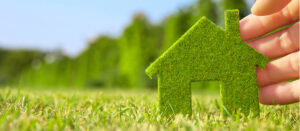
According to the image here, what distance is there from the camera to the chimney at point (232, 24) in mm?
1884

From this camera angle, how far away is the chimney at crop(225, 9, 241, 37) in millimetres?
1884

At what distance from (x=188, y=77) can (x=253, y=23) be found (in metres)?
0.94

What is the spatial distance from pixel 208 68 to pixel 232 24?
467 millimetres

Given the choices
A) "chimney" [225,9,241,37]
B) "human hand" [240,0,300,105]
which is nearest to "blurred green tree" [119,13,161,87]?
"human hand" [240,0,300,105]

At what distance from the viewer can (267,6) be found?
1897mm

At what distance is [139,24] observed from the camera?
14.9 metres

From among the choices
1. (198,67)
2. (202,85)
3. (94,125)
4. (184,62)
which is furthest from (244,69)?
(202,85)

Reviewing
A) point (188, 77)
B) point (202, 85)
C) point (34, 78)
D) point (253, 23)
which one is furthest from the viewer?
point (34, 78)

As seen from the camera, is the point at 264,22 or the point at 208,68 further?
the point at 264,22

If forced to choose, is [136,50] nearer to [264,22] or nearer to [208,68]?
[264,22]

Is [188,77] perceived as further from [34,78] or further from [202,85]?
[34,78]

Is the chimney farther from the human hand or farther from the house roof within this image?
the human hand

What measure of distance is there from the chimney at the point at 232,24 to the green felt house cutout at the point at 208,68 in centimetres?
2

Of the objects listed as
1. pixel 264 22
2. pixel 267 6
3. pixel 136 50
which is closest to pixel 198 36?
pixel 267 6
